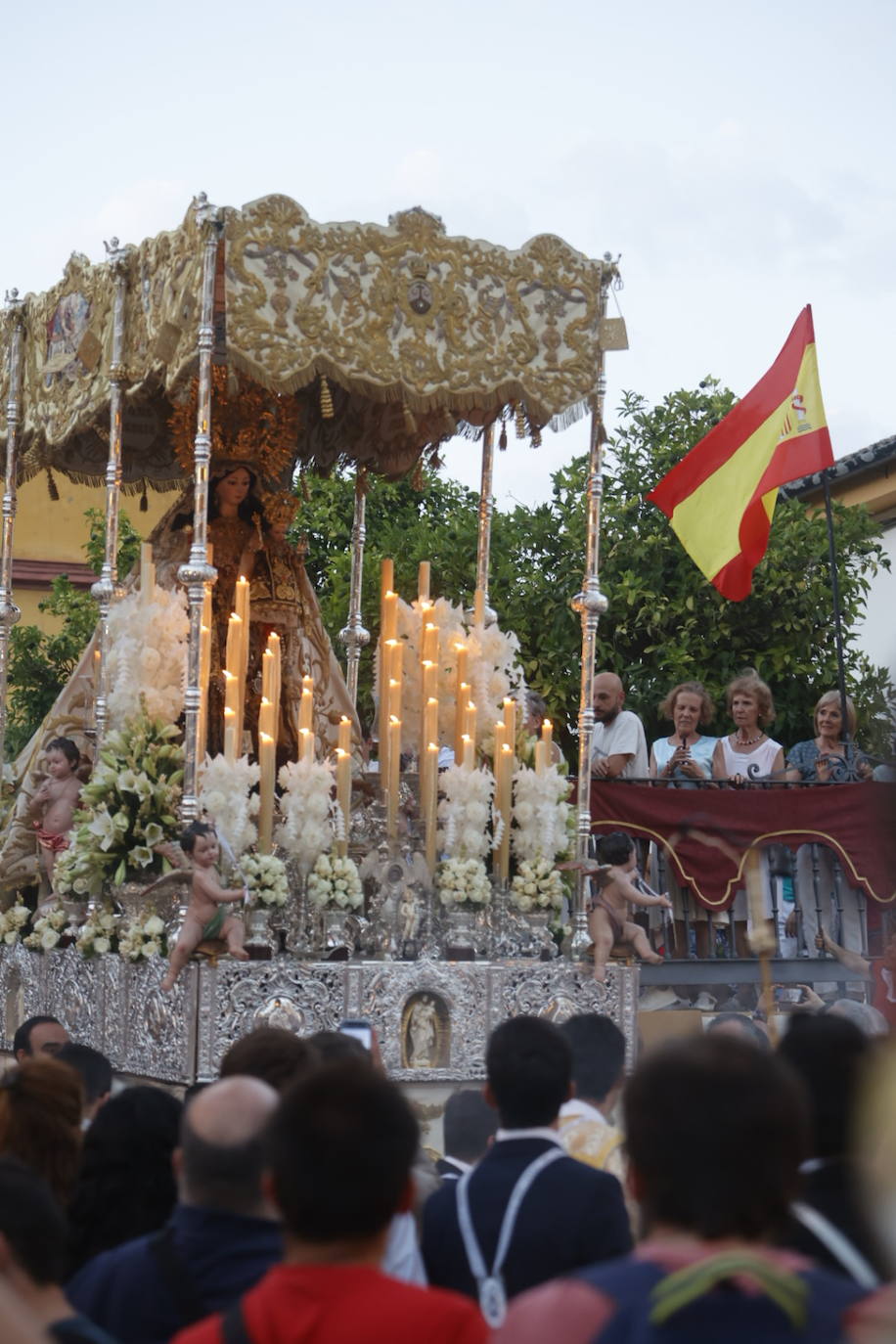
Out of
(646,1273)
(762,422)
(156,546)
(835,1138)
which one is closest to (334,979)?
(156,546)

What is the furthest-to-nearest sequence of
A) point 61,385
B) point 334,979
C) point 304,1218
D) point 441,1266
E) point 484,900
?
point 61,385 < point 484,900 < point 334,979 < point 441,1266 < point 304,1218

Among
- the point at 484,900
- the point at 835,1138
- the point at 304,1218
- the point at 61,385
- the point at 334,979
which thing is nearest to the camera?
the point at 304,1218

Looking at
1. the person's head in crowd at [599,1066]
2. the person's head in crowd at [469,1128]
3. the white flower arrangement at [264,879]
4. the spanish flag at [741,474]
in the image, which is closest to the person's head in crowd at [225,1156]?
the person's head in crowd at [599,1066]

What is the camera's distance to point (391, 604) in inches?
444

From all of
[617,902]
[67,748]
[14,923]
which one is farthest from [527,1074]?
[14,923]

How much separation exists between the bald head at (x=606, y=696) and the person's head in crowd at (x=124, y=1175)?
8.12 meters

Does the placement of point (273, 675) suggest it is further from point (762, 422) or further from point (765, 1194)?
point (765, 1194)

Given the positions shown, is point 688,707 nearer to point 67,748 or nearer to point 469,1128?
point 67,748

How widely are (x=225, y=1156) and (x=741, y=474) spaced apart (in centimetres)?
954

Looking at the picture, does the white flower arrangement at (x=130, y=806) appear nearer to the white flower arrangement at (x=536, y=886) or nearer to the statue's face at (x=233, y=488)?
the white flower arrangement at (x=536, y=886)

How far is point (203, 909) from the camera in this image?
32.4 feet

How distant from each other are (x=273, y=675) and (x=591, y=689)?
6.14 ft

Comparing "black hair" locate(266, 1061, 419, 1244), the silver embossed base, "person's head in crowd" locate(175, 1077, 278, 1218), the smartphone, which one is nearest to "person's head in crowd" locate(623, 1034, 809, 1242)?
"black hair" locate(266, 1061, 419, 1244)

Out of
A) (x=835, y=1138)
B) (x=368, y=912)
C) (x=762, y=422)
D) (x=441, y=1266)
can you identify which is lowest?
(x=441, y=1266)
